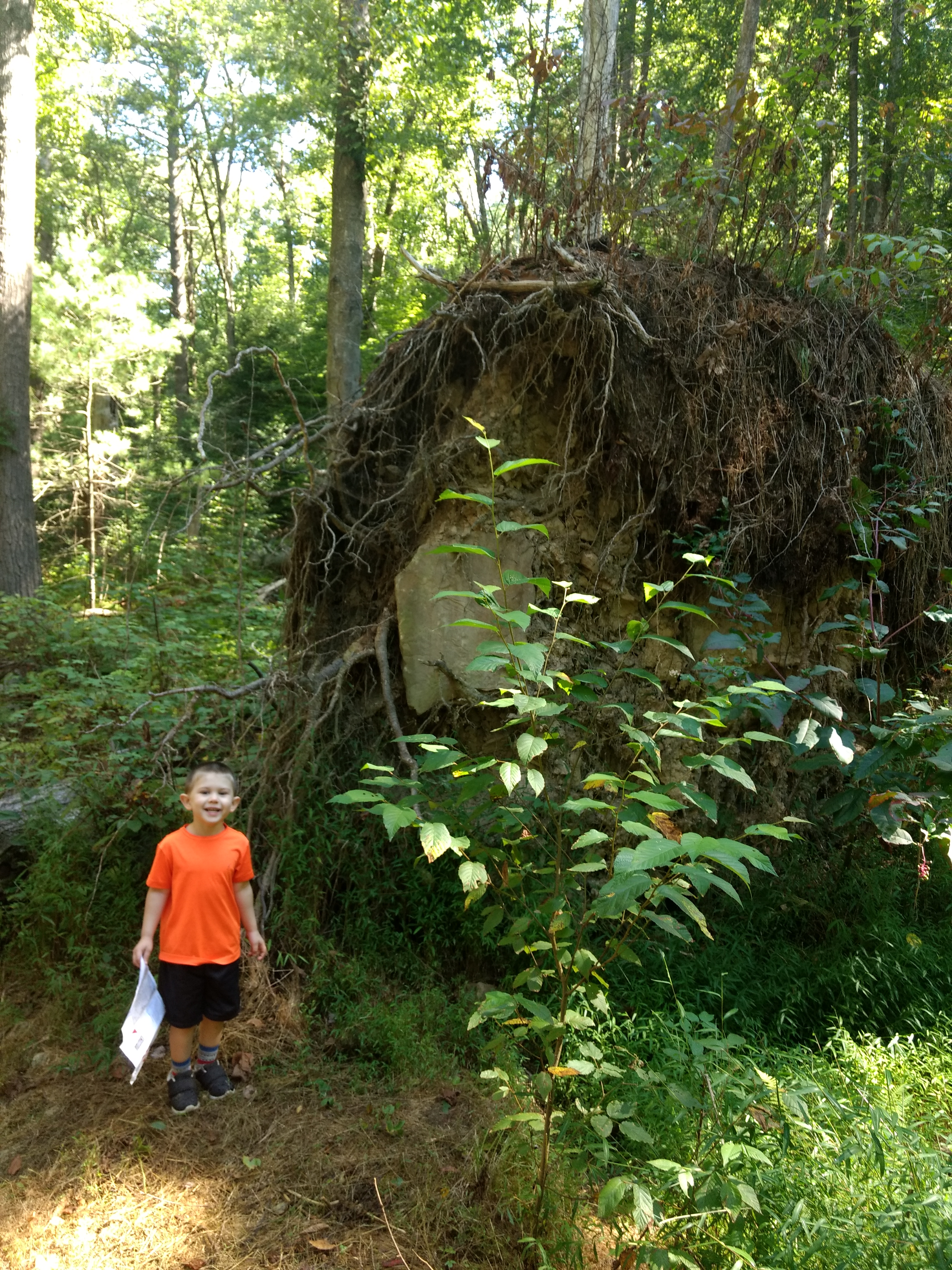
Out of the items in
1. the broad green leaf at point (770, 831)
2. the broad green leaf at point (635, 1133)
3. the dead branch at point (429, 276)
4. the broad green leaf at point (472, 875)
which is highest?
the dead branch at point (429, 276)

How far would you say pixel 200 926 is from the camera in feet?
10.8

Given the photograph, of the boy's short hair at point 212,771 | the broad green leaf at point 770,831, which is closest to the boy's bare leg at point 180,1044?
the boy's short hair at point 212,771

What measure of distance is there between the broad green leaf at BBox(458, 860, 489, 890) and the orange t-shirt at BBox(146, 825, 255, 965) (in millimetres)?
1561

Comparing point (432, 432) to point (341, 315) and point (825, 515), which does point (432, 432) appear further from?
point (341, 315)

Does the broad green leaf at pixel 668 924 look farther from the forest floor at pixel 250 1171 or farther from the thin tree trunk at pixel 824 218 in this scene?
the thin tree trunk at pixel 824 218

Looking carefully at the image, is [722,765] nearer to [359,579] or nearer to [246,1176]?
[246,1176]

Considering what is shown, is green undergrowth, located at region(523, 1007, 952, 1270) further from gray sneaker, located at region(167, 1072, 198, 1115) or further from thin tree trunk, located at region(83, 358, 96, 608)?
thin tree trunk, located at region(83, 358, 96, 608)

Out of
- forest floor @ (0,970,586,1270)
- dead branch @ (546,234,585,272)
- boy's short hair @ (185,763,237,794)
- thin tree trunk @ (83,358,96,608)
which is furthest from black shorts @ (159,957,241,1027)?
thin tree trunk @ (83,358,96,608)

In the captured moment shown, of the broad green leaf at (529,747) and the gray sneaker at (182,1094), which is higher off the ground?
the broad green leaf at (529,747)

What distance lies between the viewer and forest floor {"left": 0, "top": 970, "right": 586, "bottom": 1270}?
2.58 metres

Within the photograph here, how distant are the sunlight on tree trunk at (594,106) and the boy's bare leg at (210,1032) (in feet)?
15.3

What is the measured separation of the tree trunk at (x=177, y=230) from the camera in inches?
736

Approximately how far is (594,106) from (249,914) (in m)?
5.64

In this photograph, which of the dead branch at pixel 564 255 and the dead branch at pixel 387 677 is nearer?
the dead branch at pixel 387 677
